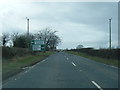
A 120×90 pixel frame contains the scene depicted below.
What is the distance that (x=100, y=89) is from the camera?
11891 mm

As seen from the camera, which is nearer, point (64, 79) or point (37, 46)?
point (64, 79)

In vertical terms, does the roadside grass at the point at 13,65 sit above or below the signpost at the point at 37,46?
below

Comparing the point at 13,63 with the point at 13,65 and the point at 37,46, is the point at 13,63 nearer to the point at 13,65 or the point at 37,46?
the point at 13,65

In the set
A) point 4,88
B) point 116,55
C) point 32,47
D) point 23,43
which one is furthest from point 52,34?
point 4,88

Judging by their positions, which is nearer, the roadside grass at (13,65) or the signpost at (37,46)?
the roadside grass at (13,65)

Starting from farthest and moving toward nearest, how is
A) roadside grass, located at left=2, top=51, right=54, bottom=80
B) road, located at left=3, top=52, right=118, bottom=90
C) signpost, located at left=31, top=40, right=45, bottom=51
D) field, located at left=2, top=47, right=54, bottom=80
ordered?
signpost, located at left=31, top=40, right=45, bottom=51 < field, located at left=2, top=47, right=54, bottom=80 < roadside grass, located at left=2, top=51, right=54, bottom=80 < road, located at left=3, top=52, right=118, bottom=90

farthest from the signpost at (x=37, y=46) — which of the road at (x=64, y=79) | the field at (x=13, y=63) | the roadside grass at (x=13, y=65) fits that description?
the road at (x=64, y=79)

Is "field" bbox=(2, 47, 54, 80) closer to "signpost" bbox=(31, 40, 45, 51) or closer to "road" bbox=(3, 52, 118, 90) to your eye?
"road" bbox=(3, 52, 118, 90)

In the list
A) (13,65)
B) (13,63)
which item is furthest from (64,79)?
(13,63)

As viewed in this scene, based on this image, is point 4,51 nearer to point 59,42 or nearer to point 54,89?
point 54,89

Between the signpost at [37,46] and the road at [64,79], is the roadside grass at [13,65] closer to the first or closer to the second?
the road at [64,79]

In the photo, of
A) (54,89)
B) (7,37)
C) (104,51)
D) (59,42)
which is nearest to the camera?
(54,89)

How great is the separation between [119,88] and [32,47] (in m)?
51.0

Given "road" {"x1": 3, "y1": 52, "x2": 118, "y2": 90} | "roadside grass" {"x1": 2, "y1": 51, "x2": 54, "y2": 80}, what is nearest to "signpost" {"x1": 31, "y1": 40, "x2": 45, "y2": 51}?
"roadside grass" {"x1": 2, "y1": 51, "x2": 54, "y2": 80}
